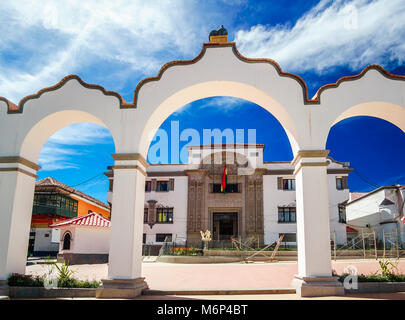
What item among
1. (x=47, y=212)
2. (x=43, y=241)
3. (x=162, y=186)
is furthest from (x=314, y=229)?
(x=43, y=241)

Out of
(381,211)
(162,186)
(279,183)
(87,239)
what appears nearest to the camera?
(87,239)

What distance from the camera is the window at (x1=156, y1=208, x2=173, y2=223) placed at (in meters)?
27.3

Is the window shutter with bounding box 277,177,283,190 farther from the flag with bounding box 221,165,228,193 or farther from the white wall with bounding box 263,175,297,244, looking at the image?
the flag with bounding box 221,165,228,193

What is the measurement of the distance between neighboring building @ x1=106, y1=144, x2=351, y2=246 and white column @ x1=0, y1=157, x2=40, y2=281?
18.7 meters

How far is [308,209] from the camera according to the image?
7695mm

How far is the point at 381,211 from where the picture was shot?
25328mm

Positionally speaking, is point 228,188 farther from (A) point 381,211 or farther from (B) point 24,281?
(B) point 24,281

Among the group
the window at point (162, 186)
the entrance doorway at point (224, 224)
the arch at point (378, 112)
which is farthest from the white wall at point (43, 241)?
the arch at point (378, 112)

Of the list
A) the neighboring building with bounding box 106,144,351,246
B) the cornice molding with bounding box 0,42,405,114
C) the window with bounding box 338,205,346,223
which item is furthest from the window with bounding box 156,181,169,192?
the cornice molding with bounding box 0,42,405,114

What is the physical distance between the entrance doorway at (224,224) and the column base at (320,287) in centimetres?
1962

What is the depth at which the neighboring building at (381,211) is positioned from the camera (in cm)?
2334

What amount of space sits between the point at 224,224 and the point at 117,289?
20212 mm
